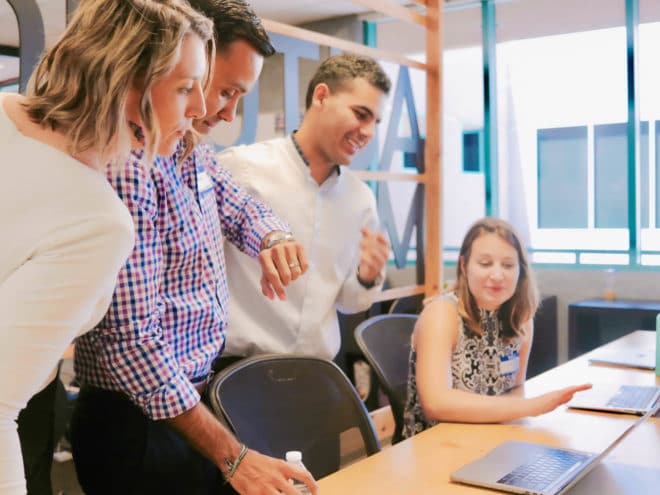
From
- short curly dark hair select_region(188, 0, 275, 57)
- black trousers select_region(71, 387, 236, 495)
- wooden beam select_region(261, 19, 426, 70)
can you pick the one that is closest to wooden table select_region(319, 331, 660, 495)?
black trousers select_region(71, 387, 236, 495)

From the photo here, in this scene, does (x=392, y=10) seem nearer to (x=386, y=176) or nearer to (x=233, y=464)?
(x=386, y=176)

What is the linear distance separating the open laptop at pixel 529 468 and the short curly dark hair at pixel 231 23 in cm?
100

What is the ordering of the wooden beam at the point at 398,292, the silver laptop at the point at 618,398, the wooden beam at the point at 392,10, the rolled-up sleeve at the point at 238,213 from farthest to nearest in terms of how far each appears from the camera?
the wooden beam at the point at 398,292
the wooden beam at the point at 392,10
the silver laptop at the point at 618,398
the rolled-up sleeve at the point at 238,213

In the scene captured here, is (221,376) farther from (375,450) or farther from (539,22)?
(539,22)

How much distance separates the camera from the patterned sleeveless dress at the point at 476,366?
86.7 inches

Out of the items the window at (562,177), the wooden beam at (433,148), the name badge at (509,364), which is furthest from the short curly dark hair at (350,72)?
the window at (562,177)

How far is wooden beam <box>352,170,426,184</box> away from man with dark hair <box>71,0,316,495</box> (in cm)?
202

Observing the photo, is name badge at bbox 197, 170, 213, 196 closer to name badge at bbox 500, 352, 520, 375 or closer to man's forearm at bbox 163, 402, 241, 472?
man's forearm at bbox 163, 402, 241, 472

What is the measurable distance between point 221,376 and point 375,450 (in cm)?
43

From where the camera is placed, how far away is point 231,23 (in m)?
1.63

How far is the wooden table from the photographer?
55.1 inches

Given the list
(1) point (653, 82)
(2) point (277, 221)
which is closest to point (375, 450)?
(2) point (277, 221)

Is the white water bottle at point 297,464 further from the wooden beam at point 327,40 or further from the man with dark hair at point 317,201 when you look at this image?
the wooden beam at point 327,40

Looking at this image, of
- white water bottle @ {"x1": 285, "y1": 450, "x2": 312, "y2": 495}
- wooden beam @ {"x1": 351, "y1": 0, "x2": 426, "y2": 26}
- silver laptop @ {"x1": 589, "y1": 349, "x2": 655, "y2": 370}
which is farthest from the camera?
wooden beam @ {"x1": 351, "y1": 0, "x2": 426, "y2": 26}
